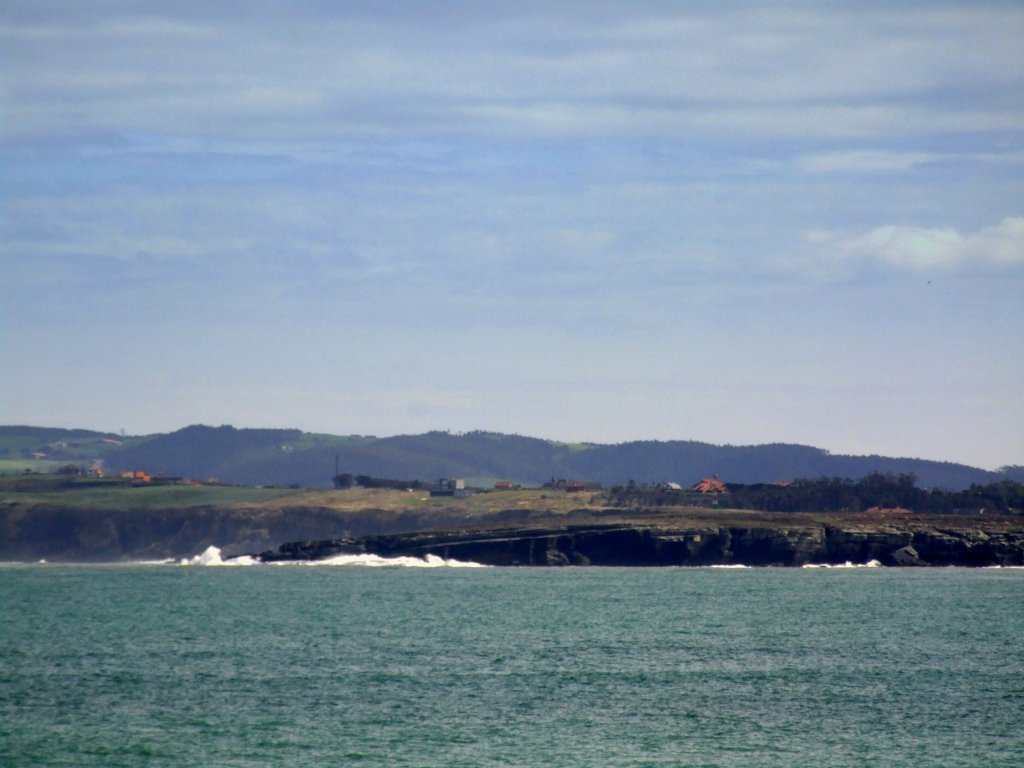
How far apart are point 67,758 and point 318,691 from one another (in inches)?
517

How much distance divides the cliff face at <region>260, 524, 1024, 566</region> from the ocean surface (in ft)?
144

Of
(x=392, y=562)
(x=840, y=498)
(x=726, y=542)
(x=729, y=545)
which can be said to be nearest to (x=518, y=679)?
(x=726, y=542)

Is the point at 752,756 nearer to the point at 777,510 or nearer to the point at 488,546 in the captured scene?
the point at 488,546

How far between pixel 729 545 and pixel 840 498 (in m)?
43.3

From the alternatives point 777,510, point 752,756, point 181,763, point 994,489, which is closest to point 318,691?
point 181,763

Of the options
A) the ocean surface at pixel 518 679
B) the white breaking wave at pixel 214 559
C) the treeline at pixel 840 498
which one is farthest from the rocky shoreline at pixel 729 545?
the ocean surface at pixel 518 679

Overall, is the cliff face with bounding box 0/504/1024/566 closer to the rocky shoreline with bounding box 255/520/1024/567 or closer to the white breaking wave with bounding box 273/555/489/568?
the rocky shoreline with bounding box 255/520/1024/567

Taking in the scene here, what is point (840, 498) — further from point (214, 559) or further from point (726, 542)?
point (214, 559)

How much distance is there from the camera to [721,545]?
149625 mm

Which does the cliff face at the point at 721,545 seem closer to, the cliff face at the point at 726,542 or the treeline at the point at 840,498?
the cliff face at the point at 726,542

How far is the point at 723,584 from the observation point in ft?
369

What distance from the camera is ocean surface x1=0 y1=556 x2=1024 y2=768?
41.1 metres

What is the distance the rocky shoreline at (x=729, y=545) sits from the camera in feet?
479

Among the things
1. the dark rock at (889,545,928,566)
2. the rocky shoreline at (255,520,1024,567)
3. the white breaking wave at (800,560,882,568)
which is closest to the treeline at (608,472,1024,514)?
the rocky shoreline at (255,520,1024,567)
